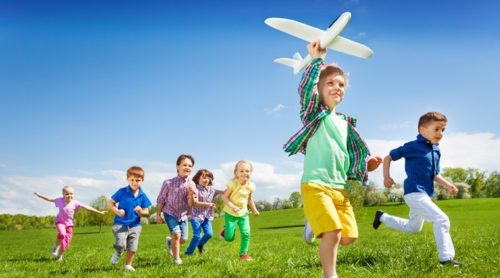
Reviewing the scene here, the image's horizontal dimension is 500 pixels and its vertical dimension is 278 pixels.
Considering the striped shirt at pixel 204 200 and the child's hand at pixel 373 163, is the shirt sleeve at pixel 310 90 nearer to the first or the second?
the child's hand at pixel 373 163

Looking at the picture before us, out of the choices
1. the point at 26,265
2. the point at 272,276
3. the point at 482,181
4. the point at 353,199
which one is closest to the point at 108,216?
the point at 353,199

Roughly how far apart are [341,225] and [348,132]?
3.47 ft

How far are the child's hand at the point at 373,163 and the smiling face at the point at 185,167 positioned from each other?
4.49 metres

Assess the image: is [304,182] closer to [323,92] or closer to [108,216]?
[323,92]

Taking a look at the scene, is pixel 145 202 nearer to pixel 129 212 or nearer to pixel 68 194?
pixel 129 212

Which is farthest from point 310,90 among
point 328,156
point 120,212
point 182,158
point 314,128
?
point 182,158

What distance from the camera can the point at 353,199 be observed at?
31.6 metres

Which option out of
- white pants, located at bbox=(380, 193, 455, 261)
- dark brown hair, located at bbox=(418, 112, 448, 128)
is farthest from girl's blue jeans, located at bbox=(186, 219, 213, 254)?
dark brown hair, located at bbox=(418, 112, 448, 128)

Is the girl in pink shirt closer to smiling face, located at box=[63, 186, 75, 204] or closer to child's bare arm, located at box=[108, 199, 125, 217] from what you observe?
smiling face, located at box=[63, 186, 75, 204]

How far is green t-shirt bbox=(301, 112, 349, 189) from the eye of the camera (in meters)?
4.66

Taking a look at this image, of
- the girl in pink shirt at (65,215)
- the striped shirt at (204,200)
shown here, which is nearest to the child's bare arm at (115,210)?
the striped shirt at (204,200)

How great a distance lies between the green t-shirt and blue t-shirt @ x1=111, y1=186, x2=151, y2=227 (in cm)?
430

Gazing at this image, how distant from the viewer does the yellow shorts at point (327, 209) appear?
4.46m

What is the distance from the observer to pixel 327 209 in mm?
4477
